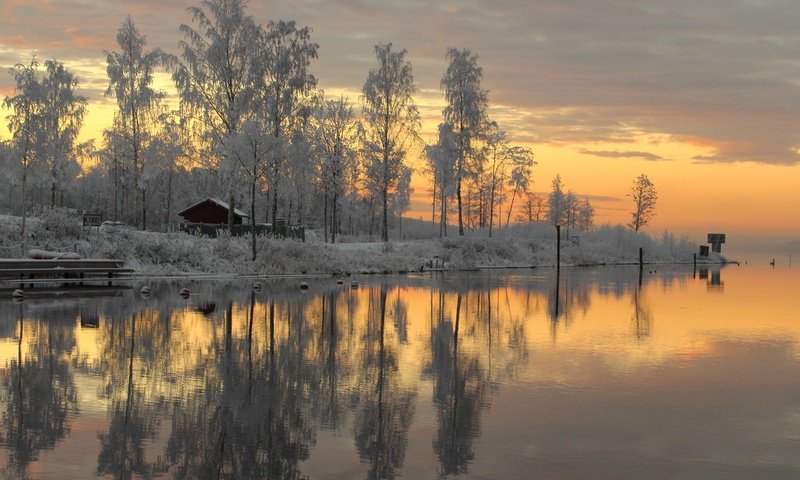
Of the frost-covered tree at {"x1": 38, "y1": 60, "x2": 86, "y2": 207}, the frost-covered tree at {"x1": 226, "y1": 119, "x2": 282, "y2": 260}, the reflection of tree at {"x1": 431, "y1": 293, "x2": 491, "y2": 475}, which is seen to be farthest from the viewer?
the frost-covered tree at {"x1": 38, "y1": 60, "x2": 86, "y2": 207}

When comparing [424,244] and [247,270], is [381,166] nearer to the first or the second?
[424,244]

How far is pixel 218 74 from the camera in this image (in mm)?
41938

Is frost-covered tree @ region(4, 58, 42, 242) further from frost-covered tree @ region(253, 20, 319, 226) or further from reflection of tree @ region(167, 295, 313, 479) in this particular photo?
reflection of tree @ region(167, 295, 313, 479)

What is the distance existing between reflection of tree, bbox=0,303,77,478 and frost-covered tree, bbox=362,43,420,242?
43344 millimetres

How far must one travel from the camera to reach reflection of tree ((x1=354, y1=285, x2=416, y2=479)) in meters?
7.89

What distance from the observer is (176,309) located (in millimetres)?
21266

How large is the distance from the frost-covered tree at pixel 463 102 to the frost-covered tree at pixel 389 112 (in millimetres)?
4948

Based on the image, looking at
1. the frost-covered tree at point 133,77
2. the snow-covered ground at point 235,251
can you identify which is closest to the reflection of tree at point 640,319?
the snow-covered ground at point 235,251

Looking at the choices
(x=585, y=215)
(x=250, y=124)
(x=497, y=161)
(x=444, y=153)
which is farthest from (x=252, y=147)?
(x=585, y=215)

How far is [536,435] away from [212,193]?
105167 millimetres

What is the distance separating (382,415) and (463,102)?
5412 centimetres

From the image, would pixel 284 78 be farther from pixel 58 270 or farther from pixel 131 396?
pixel 131 396

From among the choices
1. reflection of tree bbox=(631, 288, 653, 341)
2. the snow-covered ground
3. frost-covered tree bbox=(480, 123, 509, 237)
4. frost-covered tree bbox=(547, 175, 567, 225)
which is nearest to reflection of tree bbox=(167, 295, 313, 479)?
reflection of tree bbox=(631, 288, 653, 341)

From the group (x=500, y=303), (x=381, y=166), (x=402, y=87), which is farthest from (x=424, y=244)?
(x=500, y=303)
